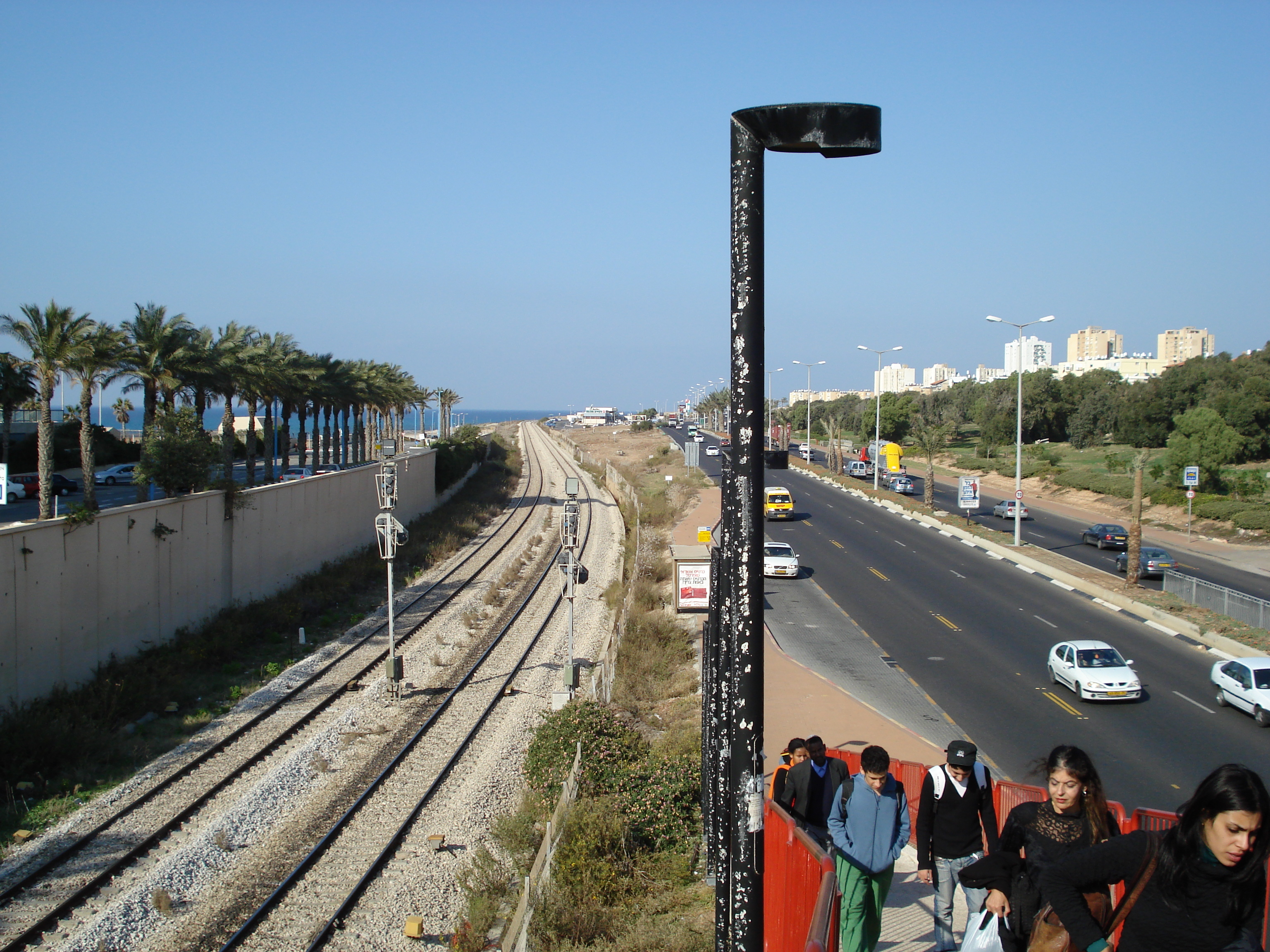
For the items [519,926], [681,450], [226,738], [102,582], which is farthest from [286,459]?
[681,450]

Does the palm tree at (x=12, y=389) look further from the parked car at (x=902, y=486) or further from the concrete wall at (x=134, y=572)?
the parked car at (x=902, y=486)

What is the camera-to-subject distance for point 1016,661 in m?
23.1

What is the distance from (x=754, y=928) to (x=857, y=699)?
16082 millimetres

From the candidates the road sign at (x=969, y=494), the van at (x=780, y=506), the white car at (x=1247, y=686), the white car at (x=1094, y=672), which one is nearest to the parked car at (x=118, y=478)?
the van at (x=780, y=506)

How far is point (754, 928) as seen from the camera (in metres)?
4.22

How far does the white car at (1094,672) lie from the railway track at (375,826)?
13170 mm

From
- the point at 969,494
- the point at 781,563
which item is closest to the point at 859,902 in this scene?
the point at 781,563

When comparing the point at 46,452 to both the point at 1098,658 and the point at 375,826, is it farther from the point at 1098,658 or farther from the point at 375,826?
the point at 1098,658

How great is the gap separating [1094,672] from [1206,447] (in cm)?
4300

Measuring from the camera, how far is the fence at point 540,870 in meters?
8.24

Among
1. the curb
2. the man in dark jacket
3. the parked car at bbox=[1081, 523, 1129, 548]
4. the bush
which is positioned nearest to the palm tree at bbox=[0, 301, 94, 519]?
the bush

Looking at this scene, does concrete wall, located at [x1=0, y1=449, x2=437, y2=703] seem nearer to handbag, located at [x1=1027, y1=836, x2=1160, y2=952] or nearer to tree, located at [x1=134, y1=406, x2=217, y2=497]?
tree, located at [x1=134, y1=406, x2=217, y2=497]

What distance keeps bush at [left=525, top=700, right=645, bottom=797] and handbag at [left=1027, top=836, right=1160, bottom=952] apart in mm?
9441

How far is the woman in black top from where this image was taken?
3.20 meters
